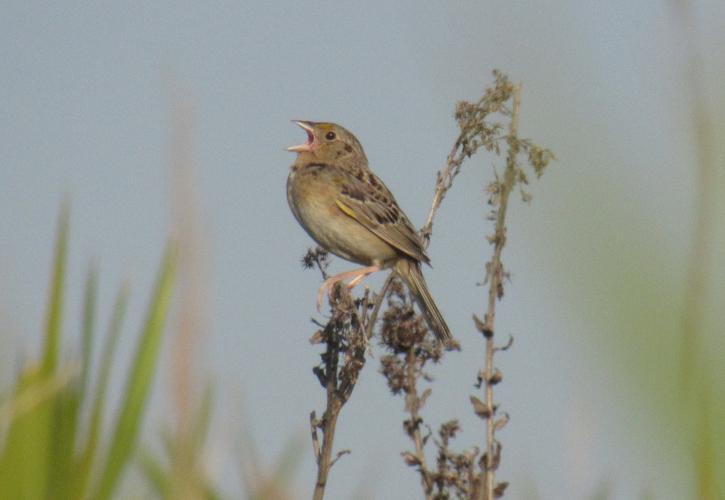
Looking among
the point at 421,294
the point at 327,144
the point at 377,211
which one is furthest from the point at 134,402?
the point at 327,144

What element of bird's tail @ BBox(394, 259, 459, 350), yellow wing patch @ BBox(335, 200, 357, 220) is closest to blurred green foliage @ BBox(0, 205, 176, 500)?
bird's tail @ BBox(394, 259, 459, 350)

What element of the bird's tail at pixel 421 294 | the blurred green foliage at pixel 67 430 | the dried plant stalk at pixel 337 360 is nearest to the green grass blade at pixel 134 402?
the blurred green foliage at pixel 67 430

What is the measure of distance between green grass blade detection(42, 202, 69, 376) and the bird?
497cm

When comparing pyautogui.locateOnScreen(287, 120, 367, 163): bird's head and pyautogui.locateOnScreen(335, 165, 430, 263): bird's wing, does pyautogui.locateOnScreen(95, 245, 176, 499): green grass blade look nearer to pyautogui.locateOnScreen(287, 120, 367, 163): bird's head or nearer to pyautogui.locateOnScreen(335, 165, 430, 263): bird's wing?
pyautogui.locateOnScreen(335, 165, 430, 263): bird's wing

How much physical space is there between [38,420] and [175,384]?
288 mm

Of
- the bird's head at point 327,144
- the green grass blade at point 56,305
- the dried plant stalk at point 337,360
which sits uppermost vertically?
the bird's head at point 327,144

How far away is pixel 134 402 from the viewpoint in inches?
40.1

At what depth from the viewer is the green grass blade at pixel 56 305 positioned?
1058 millimetres

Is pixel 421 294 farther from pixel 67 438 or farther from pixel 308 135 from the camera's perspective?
pixel 67 438

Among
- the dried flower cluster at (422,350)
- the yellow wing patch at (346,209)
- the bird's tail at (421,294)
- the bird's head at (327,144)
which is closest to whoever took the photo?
the dried flower cluster at (422,350)

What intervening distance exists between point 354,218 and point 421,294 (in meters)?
0.85

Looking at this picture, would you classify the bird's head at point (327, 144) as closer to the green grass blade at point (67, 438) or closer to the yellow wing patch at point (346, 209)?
the yellow wing patch at point (346, 209)

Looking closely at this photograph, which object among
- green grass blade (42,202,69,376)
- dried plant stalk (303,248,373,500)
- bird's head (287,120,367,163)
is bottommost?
dried plant stalk (303,248,373,500)

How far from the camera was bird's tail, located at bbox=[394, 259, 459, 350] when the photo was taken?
577 cm
